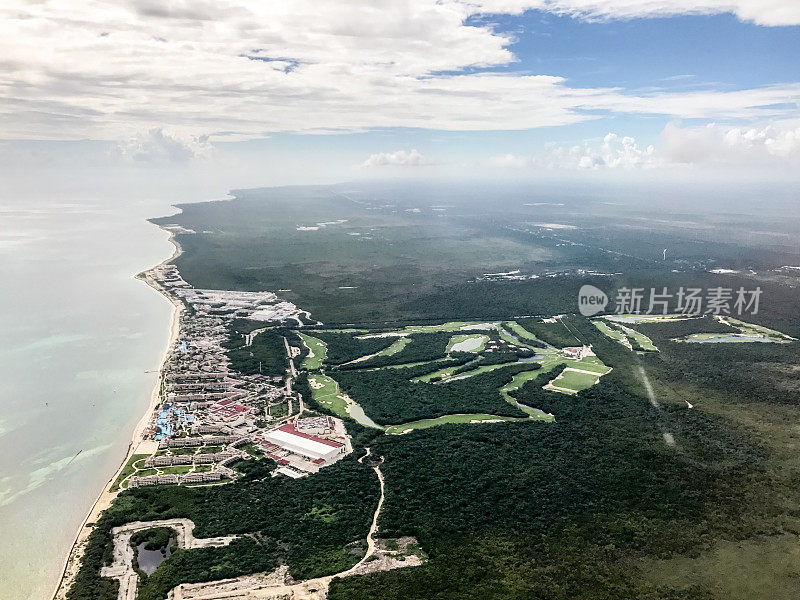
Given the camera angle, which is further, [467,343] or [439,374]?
[467,343]

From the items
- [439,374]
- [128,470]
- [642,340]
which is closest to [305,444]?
[128,470]

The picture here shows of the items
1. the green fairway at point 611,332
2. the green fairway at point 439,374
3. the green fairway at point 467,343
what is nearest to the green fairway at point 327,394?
the green fairway at point 439,374

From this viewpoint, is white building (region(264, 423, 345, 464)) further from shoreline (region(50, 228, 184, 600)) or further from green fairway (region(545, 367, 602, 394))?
green fairway (region(545, 367, 602, 394))

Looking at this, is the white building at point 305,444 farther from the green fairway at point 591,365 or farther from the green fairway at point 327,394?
the green fairway at point 591,365

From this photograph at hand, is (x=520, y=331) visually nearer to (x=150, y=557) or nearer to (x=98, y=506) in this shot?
(x=98, y=506)

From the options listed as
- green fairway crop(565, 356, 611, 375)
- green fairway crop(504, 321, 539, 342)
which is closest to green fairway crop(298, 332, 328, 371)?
green fairway crop(504, 321, 539, 342)
